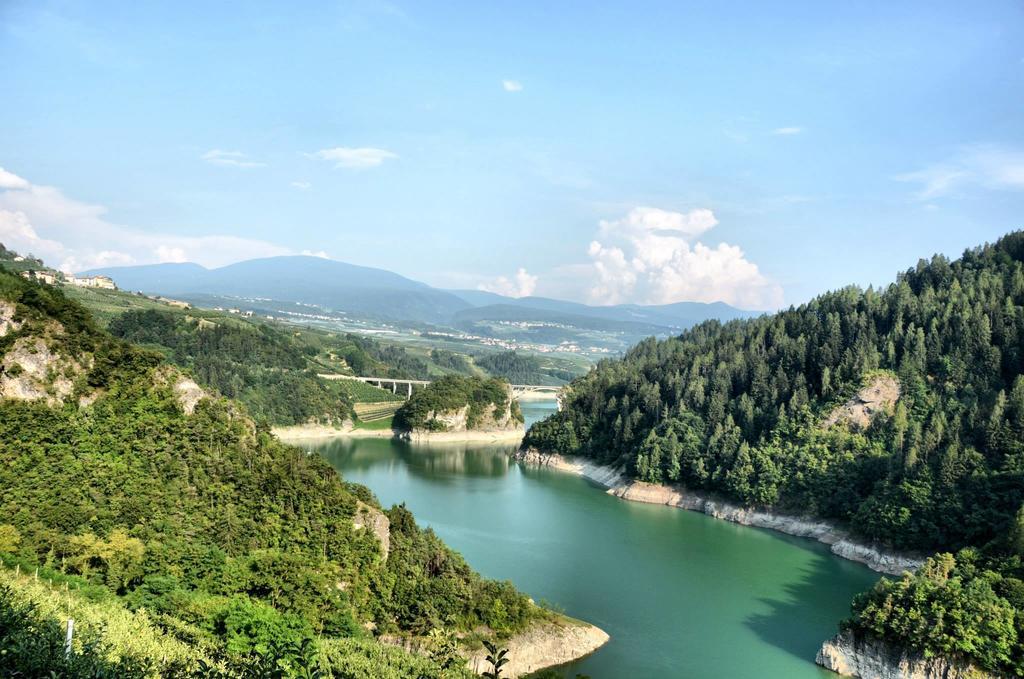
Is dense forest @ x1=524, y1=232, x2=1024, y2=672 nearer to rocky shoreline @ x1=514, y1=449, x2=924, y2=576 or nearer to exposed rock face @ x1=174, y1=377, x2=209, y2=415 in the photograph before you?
rocky shoreline @ x1=514, y1=449, x2=924, y2=576

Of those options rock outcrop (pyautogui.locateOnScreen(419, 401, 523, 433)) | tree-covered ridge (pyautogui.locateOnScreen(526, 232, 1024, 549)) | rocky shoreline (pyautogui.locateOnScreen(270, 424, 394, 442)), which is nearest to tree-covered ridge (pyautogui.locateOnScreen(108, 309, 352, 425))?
rocky shoreline (pyautogui.locateOnScreen(270, 424, 394, 442))

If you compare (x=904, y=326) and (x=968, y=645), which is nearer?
(x=968, y=645)

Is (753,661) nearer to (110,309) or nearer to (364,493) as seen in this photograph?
(364,493)

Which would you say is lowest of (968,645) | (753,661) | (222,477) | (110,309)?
(753,661)

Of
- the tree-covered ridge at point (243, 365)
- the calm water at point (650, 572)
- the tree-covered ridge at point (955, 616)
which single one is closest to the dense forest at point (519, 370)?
the tree-covered ridge at point (243, 365)

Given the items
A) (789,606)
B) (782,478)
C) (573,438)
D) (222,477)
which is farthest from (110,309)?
(789,606)

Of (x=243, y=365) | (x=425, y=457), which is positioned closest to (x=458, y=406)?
(x=425, y=457)

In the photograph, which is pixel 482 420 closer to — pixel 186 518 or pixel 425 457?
pixel 425 457
